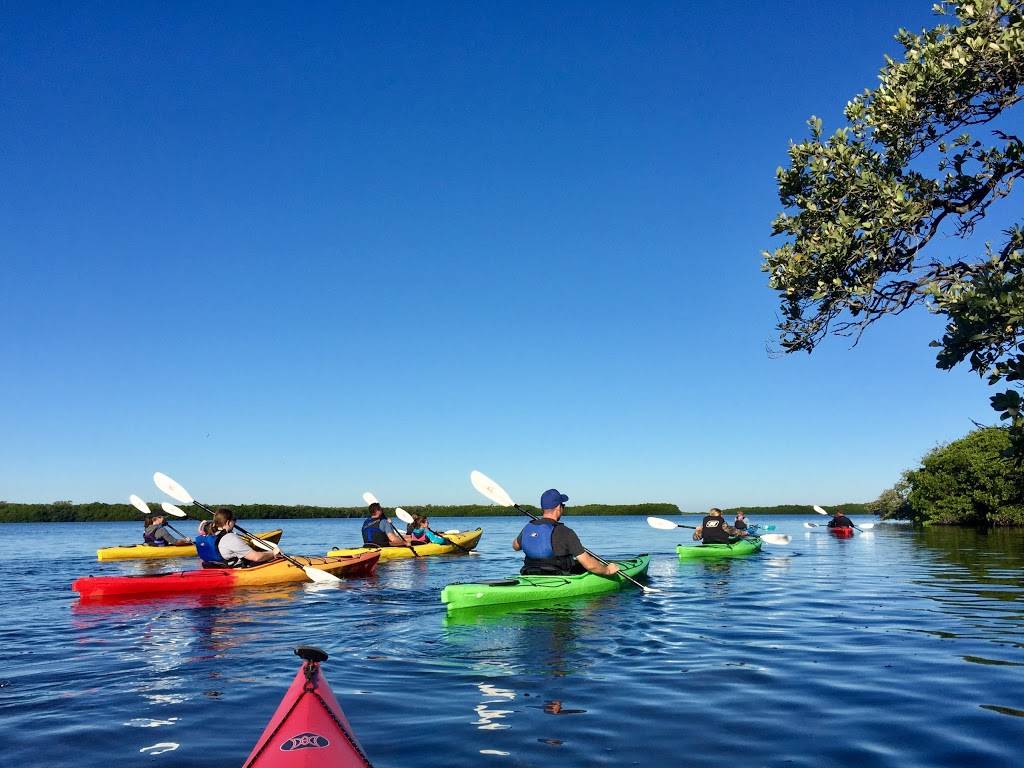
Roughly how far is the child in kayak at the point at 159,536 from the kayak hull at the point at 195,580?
12104mm

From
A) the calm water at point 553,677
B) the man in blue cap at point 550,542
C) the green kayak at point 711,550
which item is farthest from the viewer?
the green kayak at point 711,550

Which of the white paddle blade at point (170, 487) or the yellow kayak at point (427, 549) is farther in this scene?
the yellow kayak at point (427, 549)

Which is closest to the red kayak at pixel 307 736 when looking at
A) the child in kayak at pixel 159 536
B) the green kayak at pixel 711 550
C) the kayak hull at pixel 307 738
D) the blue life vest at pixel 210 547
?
the kayak hull at pixel 307 738

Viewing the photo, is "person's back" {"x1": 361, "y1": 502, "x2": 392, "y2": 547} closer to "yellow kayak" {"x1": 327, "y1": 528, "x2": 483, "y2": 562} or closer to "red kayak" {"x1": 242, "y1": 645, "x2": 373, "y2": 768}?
"yellow kayak" {"x1": 327, "y1": 528, "x2": 483, "y2": 562}

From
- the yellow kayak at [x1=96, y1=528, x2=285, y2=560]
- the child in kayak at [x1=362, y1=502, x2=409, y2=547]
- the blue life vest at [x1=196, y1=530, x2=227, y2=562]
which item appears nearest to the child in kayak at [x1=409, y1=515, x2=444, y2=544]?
the child in kayak at [x1=362, y1=502, x2=409, y2=547]

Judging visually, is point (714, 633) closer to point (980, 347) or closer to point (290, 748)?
point (980, 347)

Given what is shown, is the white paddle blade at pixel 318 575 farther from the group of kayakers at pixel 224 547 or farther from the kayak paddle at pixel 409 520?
the kayak paddle at pixel 409 520

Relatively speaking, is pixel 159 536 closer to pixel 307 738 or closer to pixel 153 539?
pixel 153 539

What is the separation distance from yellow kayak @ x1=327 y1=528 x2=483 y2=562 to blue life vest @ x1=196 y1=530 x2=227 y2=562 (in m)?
4.43

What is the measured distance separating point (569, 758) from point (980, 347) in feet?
12.4

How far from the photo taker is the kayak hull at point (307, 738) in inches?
138

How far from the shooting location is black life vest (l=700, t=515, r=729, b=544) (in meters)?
21.2

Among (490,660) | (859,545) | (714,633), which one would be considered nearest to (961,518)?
(859,545)

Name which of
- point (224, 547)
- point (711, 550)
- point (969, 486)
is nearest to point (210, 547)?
point (224, 547)
